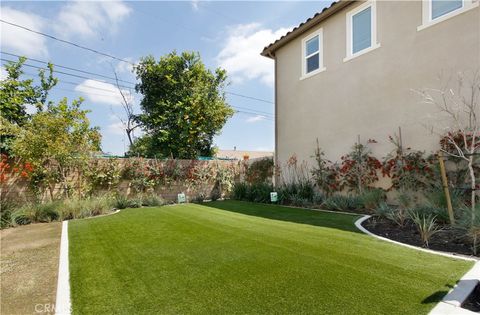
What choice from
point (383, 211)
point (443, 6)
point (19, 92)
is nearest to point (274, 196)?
point (383, 211)

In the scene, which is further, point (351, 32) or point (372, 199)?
point (351, 32)

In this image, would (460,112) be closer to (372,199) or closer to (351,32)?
(372,199)

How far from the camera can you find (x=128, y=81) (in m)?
18.0

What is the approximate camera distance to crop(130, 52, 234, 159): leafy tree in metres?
14.8

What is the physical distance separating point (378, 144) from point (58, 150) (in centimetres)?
996

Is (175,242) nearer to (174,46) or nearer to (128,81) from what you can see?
(174,46)

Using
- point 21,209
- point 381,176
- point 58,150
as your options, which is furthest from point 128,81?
point 381,176

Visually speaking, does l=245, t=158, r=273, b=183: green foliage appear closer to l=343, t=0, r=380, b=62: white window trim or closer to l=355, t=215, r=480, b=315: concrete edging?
l=343, t=0, r=380, b=62: white window trim

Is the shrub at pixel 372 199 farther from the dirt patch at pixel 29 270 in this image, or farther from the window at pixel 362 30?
the dirt patch at pixel 29 270

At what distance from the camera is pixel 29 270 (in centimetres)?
374

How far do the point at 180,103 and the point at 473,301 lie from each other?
13.9m

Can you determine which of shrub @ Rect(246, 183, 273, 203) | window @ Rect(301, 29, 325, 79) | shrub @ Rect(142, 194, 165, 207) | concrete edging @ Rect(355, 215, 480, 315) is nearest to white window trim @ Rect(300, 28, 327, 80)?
window @ Rect(301, 29, 325, 79)

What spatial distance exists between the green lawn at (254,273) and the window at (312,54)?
6.65 m

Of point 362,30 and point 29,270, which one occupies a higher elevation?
point 362,30
